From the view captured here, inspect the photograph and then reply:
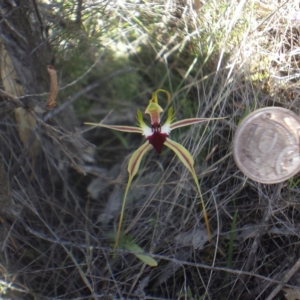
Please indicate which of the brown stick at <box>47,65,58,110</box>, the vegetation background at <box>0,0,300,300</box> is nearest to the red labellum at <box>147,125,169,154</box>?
the vegetation background at <box>0,0,300,300</box>

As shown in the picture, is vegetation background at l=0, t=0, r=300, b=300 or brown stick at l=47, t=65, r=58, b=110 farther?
vegetation background at l=0, t=0, r=300, b=300

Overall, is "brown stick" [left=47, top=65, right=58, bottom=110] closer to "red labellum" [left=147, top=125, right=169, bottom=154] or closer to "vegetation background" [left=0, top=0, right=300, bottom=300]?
"vegetation background" [left=0, top=0, right=300, bottom=300]

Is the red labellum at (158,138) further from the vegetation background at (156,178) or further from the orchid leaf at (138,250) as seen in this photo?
the orchid leaf at (138,250)

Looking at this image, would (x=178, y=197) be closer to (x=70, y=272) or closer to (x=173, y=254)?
(x=173, y=254)

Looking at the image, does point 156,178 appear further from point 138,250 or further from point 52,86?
point 52,86

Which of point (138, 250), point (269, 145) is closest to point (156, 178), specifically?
point (138, 250)

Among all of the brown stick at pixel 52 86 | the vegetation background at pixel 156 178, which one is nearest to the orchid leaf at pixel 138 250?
the vegetation background at pixel 156 178
